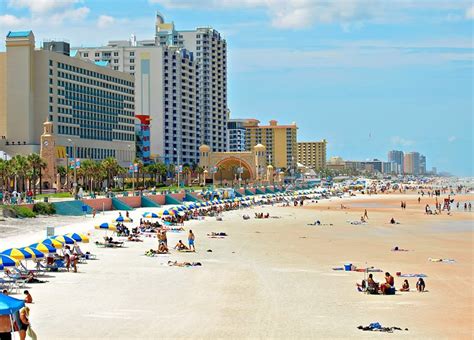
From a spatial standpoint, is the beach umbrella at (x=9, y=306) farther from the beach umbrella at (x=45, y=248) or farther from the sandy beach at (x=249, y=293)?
the beach umbrella at (x=45, y=248)

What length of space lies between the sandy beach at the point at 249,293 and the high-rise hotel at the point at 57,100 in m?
57.1

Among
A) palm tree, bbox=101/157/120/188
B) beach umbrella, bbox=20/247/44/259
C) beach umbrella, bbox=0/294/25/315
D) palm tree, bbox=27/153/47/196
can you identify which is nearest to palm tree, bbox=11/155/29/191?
palm tree, bbox=27/153/47/196

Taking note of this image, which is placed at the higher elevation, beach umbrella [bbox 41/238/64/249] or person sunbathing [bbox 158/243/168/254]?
beach umbrella [bbox 41/238/64/249]

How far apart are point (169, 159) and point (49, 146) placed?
273 ft

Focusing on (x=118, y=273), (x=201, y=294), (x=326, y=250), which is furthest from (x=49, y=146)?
(x=201, y=294)

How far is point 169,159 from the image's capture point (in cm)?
16900

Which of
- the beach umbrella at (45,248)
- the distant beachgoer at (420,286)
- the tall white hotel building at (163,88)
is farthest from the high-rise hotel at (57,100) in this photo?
the distant beachgoer at (420,286)

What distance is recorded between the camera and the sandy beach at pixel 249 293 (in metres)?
21.7

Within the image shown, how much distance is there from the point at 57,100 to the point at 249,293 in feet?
286

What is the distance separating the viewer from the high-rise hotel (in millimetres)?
103812

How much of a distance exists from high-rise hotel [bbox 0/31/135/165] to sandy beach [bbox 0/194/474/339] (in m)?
57.1

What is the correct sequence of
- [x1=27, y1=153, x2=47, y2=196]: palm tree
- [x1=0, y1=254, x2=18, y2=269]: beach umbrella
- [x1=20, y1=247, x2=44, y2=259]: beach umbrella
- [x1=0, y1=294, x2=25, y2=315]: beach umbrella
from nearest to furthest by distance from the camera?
[x1=0, y1=294, x2=25, y2=315]: beach umbrella → [x1=0, y1=254, x2=18, y2=269]: beach umbrella → [x1=20, y1=247, x2=44, y2=259]: beach umbrella → [x1=27, y1=153, x2=47, y2=196]: palm tree

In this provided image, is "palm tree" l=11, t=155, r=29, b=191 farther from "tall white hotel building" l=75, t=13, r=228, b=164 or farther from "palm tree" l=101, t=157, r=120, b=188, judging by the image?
"tall white hotel building" l=75, t=13, r=228, b=164

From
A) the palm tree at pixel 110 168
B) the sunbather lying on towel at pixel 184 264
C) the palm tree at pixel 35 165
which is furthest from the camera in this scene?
the palm tree at pixel 110 168
